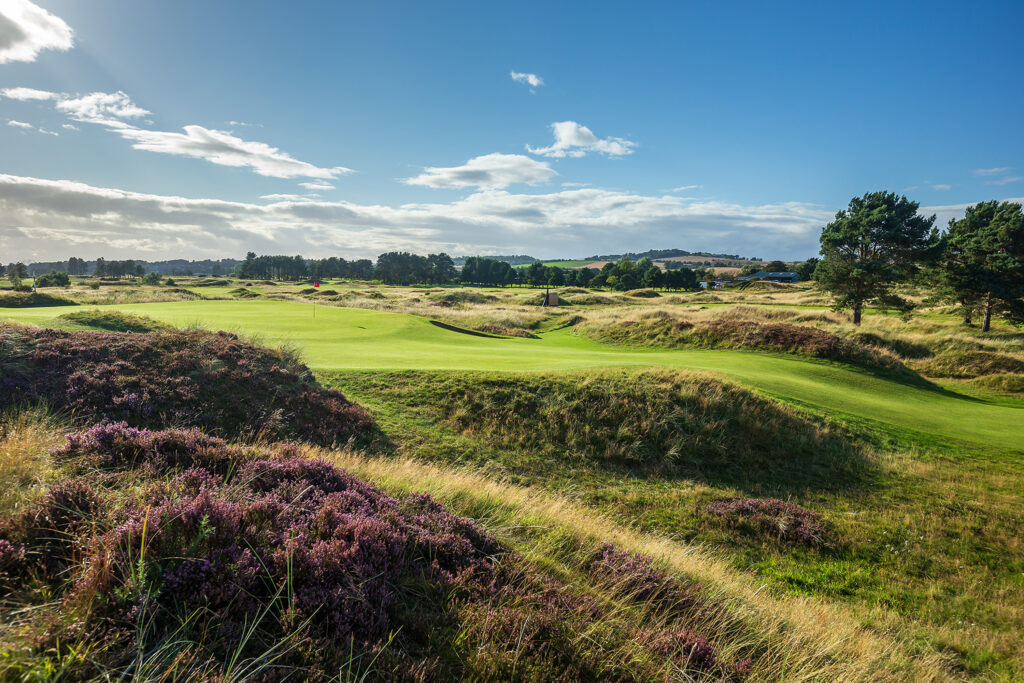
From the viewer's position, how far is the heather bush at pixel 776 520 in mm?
8406

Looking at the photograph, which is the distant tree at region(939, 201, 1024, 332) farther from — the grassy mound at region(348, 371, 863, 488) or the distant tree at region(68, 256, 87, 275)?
the distant tree at region(68, 256, 87, 275)

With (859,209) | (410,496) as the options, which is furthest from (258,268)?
(410,496)

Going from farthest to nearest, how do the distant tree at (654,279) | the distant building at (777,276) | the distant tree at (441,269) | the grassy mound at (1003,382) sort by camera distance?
the distant tree at (441,269) → the distant building at (777,276) → the distant tree at (654,279) → the grassy mound at (1003,382)

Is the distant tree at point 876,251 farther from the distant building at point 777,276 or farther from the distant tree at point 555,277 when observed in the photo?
the distant building at point 777,276

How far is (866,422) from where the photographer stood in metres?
14.4

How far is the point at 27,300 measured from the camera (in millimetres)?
30609

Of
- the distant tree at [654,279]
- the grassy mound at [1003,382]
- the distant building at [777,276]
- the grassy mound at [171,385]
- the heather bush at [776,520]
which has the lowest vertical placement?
the grassy mound at [1003,382]

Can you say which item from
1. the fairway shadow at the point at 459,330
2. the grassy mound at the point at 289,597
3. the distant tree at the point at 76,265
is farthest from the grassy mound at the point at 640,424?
the distant tree at the point at 76,265

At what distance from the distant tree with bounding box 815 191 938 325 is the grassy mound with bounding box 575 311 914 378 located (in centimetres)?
1597

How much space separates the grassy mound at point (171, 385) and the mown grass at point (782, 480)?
170 cm

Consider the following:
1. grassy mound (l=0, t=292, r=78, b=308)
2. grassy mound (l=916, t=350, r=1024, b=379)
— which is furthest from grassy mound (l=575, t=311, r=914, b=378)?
grassy mound (l=0, t=292, r=78, b=308)

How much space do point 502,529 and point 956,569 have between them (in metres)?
8.45

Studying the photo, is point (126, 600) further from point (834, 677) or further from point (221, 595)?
point (834, 677)

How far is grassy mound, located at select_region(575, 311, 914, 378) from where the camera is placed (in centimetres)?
2467
